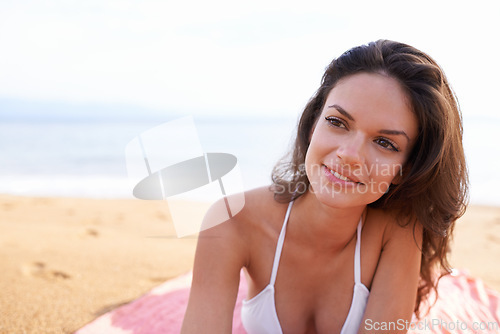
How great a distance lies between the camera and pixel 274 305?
2.14 metres

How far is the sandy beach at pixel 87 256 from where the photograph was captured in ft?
10.2

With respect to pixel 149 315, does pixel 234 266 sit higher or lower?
higher

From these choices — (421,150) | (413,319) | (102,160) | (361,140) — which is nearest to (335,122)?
(361,140)

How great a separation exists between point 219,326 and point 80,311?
1.64m

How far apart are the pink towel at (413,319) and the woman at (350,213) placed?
2.28 ft

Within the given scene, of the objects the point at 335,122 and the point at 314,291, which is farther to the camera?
the point at 314,291

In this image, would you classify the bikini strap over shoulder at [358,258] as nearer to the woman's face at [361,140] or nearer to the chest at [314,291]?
the chest at [314,291]

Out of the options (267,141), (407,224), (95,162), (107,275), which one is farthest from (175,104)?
(407,224)

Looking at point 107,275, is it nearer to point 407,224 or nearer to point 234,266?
point 234,266

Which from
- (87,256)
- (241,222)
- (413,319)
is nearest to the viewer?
(241,222)

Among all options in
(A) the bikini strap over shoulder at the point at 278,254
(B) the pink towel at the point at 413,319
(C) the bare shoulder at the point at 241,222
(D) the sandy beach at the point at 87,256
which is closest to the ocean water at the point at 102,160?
(C) the bare shoulder at the point at 241,222

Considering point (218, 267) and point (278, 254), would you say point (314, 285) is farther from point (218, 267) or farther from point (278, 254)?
point (218, 267)

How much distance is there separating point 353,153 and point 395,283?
2.61 ft

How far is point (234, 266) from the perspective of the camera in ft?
6.60
